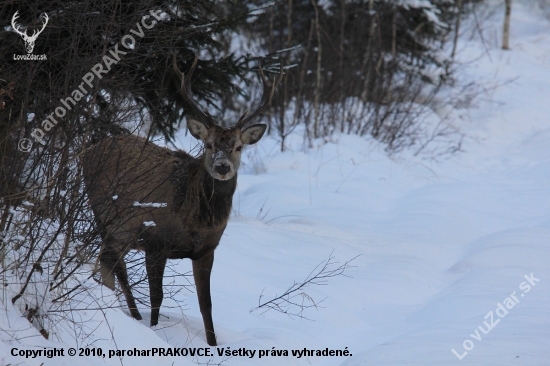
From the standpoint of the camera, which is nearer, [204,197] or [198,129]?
[204,197]

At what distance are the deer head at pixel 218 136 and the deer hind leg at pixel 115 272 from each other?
1.04 metres

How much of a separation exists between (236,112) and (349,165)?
3861 mm

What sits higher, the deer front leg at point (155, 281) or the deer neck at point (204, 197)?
the deer neck at point (204, 197)

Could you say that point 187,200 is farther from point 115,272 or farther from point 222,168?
point 115,272

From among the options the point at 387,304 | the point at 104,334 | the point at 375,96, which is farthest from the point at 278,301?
the point at 375,96

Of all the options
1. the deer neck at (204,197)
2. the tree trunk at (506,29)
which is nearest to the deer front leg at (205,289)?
the deer neck at (204,197)

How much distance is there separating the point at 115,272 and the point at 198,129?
4.54ft

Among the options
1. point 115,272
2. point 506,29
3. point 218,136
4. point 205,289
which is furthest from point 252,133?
point 506,29

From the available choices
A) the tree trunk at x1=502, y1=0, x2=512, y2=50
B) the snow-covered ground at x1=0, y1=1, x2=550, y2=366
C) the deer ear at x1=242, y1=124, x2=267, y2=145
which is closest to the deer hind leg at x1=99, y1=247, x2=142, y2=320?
the snow-covered ground at x1=0, y1=1, x2=550, y2=366

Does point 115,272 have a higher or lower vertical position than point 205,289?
higher

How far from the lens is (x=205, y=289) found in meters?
5.41

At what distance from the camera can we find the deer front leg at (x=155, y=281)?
4.98 meters

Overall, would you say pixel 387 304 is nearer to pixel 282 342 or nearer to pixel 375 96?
pixel 282 342

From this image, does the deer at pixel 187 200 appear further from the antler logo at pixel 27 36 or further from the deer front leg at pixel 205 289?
the antler logo at pixel 27 36
